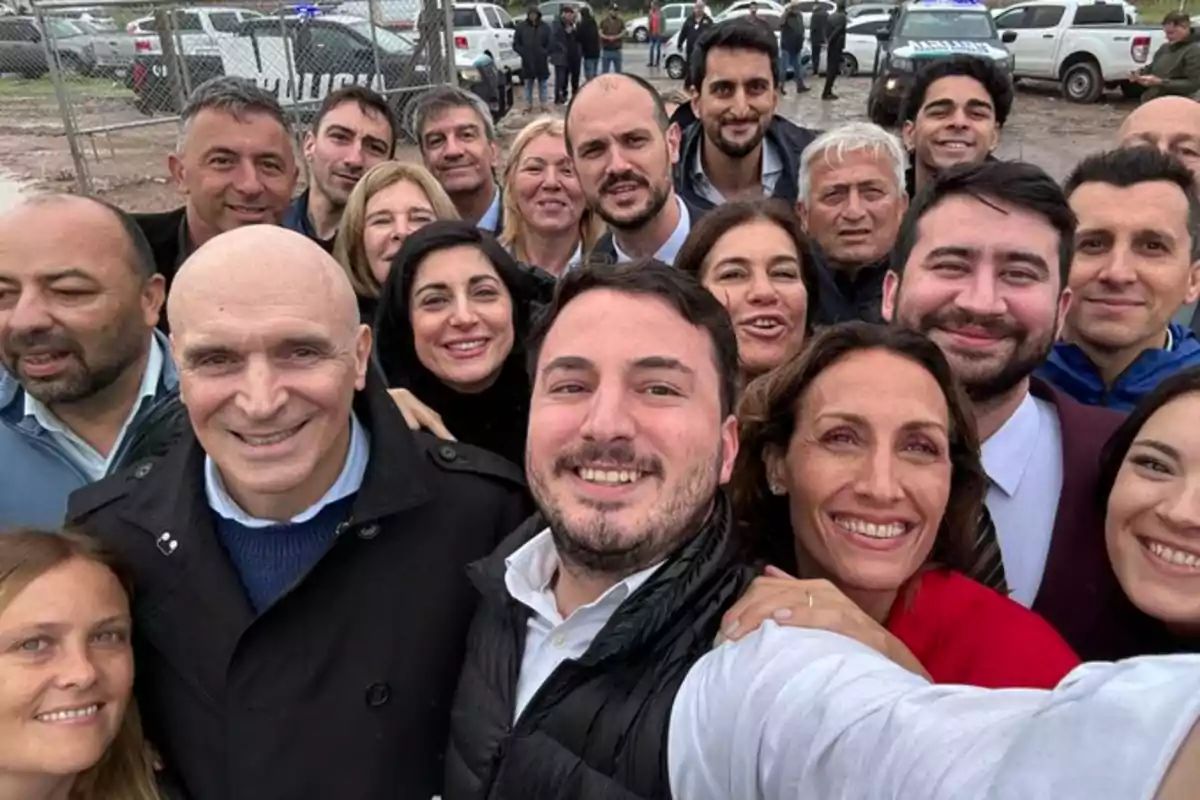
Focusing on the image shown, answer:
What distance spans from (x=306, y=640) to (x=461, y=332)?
139 centimetres

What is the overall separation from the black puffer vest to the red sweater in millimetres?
393

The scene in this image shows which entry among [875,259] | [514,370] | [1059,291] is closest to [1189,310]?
[875,259]

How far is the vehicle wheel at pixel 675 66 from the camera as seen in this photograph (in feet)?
75.3

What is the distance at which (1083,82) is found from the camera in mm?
18984

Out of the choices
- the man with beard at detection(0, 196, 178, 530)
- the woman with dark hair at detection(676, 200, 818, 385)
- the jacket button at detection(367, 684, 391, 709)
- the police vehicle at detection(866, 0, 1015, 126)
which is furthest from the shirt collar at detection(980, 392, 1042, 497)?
the police vehicle at detection(866, 0, 1015, 126)

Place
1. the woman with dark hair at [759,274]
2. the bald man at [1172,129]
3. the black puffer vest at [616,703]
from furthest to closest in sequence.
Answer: the bald man at [1172,129]
the woman with dark hair at [759,274]
the black puffer vest at [616,703]

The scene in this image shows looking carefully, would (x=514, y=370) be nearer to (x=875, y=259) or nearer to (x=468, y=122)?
(x=875, y=259)

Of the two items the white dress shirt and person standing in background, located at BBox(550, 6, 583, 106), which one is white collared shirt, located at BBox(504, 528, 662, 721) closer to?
the white dress shirt

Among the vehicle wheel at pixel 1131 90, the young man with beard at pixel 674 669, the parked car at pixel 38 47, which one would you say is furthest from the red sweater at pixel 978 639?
the vehicle wheel at pixel 1131 90

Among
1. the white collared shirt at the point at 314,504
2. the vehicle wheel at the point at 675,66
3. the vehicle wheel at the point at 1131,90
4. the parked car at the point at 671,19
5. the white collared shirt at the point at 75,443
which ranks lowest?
the vehicle wheel at the point at 675,66

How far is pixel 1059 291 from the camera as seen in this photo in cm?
245

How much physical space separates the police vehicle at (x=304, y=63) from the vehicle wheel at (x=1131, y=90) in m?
16.1

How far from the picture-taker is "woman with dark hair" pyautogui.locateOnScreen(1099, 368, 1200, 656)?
6.16 ft

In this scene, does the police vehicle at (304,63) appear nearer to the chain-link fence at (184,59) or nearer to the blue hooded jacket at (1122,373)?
the chain-link fence at (184,59)
